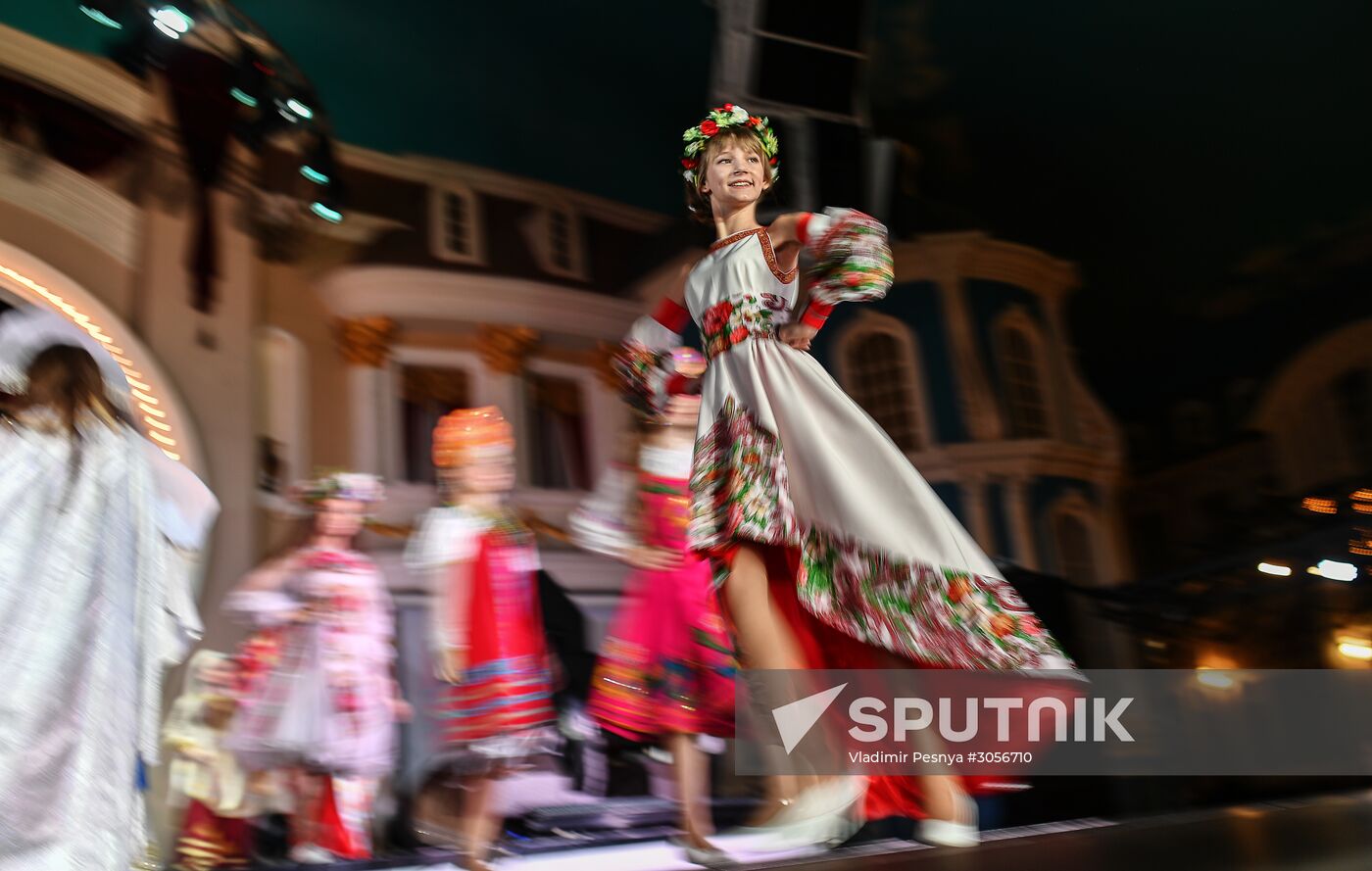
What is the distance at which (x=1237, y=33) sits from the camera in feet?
17.0

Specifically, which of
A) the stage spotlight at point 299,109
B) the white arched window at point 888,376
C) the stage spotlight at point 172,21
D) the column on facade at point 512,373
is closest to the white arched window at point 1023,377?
the white arched window at point 888,376

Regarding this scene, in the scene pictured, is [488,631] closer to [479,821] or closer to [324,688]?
[479,821]

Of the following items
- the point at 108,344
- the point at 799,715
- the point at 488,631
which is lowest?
the point at 799,715

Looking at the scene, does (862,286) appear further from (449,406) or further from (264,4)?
(264,4)

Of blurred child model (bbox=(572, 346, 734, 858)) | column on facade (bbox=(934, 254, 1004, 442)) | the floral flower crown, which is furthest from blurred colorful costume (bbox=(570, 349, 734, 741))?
column on facade (bbox=(934, 254, 1004, 442))

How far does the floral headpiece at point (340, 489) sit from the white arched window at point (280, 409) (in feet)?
0.59

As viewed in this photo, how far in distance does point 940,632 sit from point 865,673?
0.25 metres

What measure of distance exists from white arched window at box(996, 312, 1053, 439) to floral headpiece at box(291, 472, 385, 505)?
282cm

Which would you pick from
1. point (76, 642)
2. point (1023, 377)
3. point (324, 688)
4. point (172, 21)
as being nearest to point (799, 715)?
point (76, 642)

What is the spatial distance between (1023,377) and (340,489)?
3.13 m

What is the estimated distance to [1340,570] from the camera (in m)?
4.48

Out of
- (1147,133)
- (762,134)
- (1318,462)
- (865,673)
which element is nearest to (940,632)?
(865,673)

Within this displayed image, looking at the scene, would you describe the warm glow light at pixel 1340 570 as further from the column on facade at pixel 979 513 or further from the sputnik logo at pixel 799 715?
the sputnik logo at pixel 799 715

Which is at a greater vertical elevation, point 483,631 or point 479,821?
point 483,631
